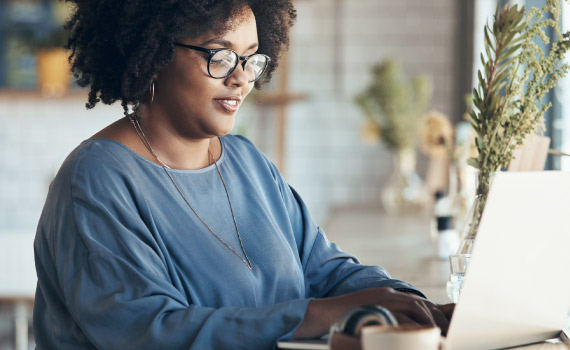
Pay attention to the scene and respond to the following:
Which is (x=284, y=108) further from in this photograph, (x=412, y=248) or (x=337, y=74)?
(x=412, y=248)

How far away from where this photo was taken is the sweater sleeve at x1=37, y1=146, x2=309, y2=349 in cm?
102

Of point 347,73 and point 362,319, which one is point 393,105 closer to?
point 347,73

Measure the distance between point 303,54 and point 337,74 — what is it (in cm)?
23

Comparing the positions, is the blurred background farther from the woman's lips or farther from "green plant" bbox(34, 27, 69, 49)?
the woman's lips

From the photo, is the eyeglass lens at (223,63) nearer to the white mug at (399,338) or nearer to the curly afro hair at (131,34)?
the curly afro hair at (131,34)

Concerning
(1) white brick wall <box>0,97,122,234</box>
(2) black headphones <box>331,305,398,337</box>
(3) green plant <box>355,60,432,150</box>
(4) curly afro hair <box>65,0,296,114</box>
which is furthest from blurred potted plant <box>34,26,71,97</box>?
(2) black headphones <box>331,305,398,337</box>

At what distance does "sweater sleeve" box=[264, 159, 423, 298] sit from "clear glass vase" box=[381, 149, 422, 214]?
2.40m

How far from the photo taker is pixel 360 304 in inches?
39.6

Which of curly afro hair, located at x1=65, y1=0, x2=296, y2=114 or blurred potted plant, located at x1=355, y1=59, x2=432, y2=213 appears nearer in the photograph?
curly afro hair, located at x1=65, y1=0, x2=296, y2=114

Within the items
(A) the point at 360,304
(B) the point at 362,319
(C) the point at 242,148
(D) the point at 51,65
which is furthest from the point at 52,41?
(B) the point at 362,319

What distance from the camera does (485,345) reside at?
41.1 inches

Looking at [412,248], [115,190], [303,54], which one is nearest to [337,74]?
[303,54]

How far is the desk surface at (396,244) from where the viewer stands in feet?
6.38

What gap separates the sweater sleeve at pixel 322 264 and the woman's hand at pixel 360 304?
0.31m
